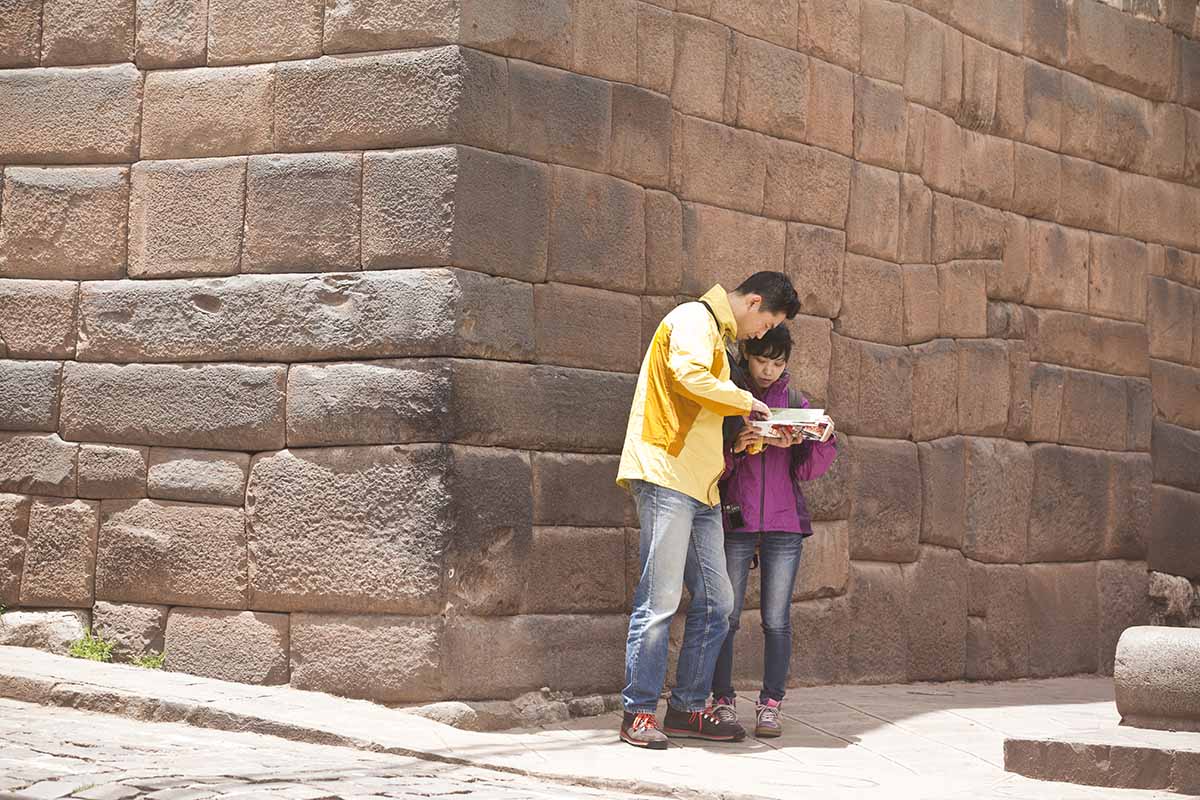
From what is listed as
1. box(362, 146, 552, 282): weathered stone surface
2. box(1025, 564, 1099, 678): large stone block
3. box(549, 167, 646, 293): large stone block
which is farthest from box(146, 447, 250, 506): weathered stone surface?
box(1025, 564, 1099, 678): large stone block

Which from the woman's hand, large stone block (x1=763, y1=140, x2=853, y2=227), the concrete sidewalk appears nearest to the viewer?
the concrete sidewalk

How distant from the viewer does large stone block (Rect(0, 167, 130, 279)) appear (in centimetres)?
768

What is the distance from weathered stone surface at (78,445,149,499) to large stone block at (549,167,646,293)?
202cm

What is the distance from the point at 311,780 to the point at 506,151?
293cm

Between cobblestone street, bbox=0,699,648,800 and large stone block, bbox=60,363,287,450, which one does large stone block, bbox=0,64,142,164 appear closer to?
large stone block, bbox=60,363,287,450

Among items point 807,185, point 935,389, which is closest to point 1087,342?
point 935,389

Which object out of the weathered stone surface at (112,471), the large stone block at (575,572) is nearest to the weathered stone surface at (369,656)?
the large stone block at (575,572)

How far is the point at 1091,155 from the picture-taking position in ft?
36.6

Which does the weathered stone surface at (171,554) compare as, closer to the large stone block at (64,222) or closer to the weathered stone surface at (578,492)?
the large stone block at (64,222)

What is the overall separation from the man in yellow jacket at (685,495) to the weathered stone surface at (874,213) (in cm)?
234

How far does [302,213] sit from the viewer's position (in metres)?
7.23

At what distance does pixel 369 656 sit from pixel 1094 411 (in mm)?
5866

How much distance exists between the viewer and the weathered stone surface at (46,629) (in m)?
7.54

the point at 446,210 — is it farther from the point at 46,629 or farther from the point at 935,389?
the point at 935,389
